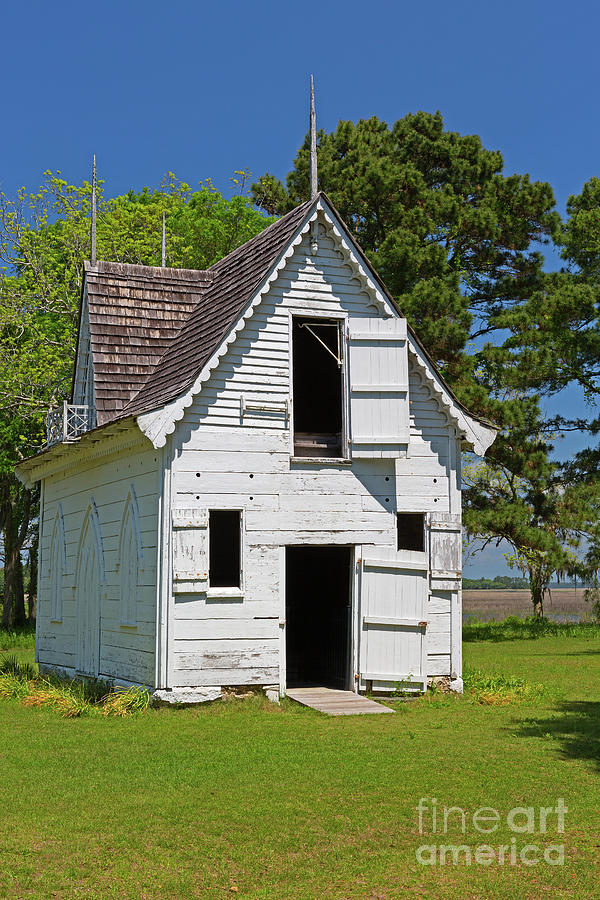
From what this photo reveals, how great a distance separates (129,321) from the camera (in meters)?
21.8

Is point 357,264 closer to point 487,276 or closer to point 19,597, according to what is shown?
point 487,276

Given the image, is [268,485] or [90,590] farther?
[90,590]

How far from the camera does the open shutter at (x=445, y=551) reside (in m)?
18.8

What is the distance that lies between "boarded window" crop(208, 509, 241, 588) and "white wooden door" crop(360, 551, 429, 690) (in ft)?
7.88

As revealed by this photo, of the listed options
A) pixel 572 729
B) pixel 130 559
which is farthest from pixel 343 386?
pixel 572 729

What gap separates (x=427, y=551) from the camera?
61.9ft

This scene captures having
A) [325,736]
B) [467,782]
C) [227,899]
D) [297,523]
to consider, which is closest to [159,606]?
[297,523]

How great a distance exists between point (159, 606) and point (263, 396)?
4.03 m

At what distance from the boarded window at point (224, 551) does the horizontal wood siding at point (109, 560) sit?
1.37 m

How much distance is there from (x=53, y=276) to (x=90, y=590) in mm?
20143

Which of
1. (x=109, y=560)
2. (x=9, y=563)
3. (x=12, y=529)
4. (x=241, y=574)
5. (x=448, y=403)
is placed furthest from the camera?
(x=9, y=563)

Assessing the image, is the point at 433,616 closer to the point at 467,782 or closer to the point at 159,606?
the point at 159,606

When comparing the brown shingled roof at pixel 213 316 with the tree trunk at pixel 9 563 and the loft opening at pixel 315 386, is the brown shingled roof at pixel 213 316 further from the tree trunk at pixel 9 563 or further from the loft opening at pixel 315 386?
the tree trunk at pixel 9 563

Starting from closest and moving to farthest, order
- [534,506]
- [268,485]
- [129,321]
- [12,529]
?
[268,485] → [129,321] → [534,506] → [12,529]
